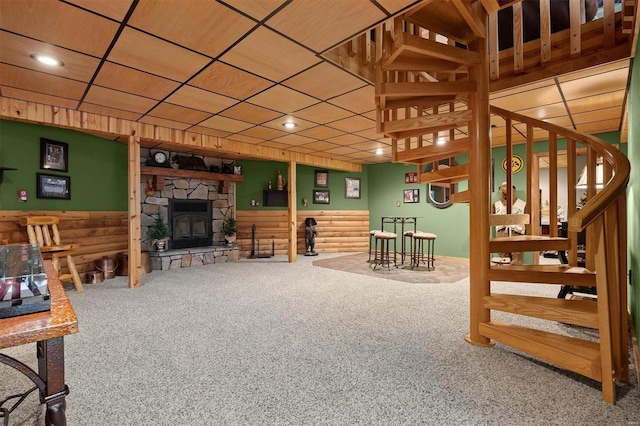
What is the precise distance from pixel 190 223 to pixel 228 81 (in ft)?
13.7

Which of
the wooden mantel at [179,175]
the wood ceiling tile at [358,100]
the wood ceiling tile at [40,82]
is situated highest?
the wood ceiling tile at [40,82]

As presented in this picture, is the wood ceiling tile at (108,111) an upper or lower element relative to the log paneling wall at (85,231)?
upper

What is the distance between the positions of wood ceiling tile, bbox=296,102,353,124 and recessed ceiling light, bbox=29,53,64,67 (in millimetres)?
2397

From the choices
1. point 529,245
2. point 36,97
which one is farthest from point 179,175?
point 529,245

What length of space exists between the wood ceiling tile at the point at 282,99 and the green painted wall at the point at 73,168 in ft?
10.2

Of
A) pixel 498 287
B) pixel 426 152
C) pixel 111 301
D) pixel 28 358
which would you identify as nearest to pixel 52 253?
pixel 111 301

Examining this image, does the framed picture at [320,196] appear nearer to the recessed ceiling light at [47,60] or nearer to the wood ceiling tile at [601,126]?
the wood ceiling tile at [601,126]

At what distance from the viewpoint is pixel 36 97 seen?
11.3ft

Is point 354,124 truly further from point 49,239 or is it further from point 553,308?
point 49,239

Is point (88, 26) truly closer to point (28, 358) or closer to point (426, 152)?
point (28, 358)

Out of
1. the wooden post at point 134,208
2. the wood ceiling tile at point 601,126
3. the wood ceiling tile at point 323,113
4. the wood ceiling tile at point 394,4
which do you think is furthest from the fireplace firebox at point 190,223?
the wood ceiling tile at point 601,126

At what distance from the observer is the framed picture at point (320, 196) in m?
8.16

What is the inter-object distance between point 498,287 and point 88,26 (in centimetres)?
528

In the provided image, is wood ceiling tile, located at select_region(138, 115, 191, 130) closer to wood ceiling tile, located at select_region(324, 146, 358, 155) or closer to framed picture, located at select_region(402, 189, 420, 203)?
wood ceiling tile, located at select_region(324, 146, 358, 155)
